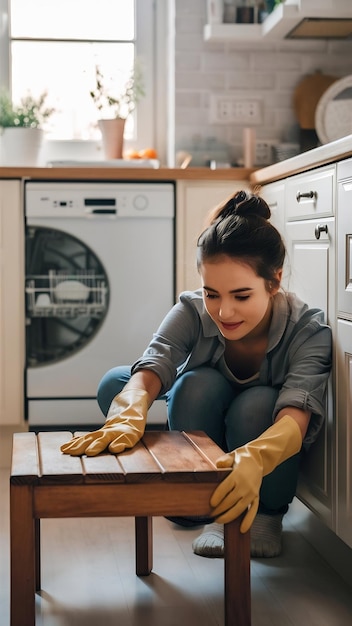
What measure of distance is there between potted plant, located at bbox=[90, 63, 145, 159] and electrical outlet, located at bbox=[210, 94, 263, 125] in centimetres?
30

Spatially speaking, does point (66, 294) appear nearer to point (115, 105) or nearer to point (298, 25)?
point (115, 105)

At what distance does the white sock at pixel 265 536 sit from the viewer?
2037 mm

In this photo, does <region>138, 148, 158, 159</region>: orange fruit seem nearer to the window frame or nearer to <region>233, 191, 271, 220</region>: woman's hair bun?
the window frame

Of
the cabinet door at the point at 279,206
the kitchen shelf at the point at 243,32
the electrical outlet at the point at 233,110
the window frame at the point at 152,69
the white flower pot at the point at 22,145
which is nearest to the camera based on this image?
the cabinet door at the point at 279,206

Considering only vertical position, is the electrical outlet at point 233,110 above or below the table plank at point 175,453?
above

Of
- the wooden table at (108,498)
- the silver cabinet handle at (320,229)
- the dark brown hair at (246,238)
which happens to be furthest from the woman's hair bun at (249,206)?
the wooden table at (108,498)

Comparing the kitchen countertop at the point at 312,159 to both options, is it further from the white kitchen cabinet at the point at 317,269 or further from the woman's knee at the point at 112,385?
the woman's knee at the point at 112,385

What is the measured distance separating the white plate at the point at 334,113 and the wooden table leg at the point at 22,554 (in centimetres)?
225

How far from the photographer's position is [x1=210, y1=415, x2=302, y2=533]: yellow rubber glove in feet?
4.78

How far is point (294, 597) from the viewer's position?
71.5 inches

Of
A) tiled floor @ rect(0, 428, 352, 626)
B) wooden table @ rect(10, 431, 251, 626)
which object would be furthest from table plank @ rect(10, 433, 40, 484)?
tiled floor @ rect(0, 428, 352, 626)

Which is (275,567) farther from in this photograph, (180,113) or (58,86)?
(58,86)

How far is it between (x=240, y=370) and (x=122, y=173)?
129 centimetres

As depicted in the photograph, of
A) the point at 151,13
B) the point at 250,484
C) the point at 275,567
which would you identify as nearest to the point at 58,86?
the point at 151,13
